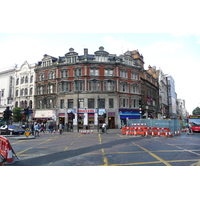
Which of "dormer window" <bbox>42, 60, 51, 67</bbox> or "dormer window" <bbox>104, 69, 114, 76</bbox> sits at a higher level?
"dormer window" <bbox>42, 60, 51, 67</bbox>

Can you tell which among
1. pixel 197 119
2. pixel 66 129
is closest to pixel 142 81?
pixel 197 119

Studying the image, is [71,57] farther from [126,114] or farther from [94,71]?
[126,114]

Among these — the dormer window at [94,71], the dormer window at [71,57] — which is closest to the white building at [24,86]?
the dormer window at [71,57]

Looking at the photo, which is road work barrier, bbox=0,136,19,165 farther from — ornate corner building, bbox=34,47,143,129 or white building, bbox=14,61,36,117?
white building, bbox=14,61,36,117

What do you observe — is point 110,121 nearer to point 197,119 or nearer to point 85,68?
point 85,68

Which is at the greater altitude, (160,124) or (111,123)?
(160,124)

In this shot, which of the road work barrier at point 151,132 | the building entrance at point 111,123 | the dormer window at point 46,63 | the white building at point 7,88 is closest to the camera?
the road work barrier at point 151,132

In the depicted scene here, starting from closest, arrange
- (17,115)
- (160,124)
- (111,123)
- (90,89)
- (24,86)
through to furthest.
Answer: (160,124) → (111,123) → (90,89) → (17,115) → (24,86)

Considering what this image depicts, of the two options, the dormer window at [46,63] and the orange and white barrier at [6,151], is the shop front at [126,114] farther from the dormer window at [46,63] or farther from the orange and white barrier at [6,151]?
the orange and white barrier at [6,151]

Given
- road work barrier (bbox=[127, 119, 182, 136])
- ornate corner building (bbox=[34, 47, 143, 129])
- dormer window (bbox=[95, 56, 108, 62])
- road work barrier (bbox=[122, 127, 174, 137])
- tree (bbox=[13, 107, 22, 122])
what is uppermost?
dormer window (bbox=[95, 56, 108, 62])

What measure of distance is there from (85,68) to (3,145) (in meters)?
31.0

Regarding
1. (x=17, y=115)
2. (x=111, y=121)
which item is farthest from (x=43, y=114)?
(x=111, y=121)

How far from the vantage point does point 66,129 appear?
31875mm

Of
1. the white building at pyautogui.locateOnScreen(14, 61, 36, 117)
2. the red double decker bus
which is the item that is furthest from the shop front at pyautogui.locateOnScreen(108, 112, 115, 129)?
the white building at pyautogui.locateOnScreen(14, 61, 36, 117)
